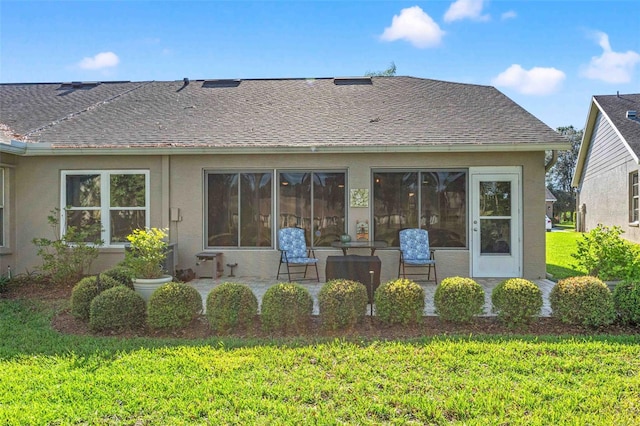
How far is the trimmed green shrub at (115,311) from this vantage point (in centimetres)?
446

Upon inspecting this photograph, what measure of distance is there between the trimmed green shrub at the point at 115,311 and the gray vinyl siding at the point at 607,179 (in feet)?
52.0

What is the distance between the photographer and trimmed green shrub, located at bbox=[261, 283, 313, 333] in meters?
4.45

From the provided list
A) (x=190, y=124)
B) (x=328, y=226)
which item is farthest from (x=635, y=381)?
(x=190, y=124)

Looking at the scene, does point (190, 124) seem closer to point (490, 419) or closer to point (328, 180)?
point (328, 180)

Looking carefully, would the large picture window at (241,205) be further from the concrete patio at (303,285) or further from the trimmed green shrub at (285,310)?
the trimmed green shrub at (285,310)

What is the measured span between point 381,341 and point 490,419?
4.94ft

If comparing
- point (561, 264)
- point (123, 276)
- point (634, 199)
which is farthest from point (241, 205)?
point (634, 199)

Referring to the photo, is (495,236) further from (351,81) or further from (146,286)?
(146,286)

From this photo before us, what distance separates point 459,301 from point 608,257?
269 centimetres

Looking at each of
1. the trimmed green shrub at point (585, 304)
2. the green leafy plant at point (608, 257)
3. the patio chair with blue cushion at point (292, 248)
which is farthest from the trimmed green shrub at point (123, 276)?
the green leafy plant at point (608, 257)

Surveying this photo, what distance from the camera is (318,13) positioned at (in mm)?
10289

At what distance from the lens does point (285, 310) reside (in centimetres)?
445

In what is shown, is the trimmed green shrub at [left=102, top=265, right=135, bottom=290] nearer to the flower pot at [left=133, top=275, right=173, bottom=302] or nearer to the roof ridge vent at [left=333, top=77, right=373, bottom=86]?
the flower pot at [left=133, top=275, right=173, bottom=302]

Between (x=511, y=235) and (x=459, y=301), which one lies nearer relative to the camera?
(x=459, y=301)
